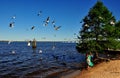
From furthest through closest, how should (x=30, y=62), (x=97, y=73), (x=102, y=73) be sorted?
(x=30, y=62) → (x=97, y=73) → (x=102, y=73)

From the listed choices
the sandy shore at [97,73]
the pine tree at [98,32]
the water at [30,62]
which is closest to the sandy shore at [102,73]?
the sandy shore at [97,73]

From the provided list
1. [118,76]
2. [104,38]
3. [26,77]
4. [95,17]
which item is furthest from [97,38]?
[118,76]

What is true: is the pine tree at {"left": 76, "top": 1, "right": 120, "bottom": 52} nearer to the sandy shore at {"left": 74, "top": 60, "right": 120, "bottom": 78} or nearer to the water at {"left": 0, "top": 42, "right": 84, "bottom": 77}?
the water at {"left": 0, "top": 42, "right": 84, "bottom": 77}

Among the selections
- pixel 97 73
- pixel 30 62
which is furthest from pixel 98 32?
pixel 97 73

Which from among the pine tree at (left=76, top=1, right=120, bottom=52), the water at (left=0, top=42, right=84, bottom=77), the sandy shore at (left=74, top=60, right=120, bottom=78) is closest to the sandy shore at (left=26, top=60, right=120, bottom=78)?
the sandy shore at (left=74, top=60, right=120, bottom=78)

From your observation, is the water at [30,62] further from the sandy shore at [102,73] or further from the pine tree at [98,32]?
Answer: the sandy shore at [102,73]

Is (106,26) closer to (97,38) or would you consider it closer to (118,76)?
(97,38)

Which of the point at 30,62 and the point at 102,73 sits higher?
the point at 102,73

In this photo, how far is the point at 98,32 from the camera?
48.1 meters

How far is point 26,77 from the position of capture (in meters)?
31.3

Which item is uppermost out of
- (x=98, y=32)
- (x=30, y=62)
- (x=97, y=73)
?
(x=98, y=32)

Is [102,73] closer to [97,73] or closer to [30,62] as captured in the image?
[97,73]

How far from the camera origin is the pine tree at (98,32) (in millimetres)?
46906

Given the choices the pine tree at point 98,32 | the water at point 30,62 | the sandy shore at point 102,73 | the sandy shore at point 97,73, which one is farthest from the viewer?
the pine tree at point 98,32
